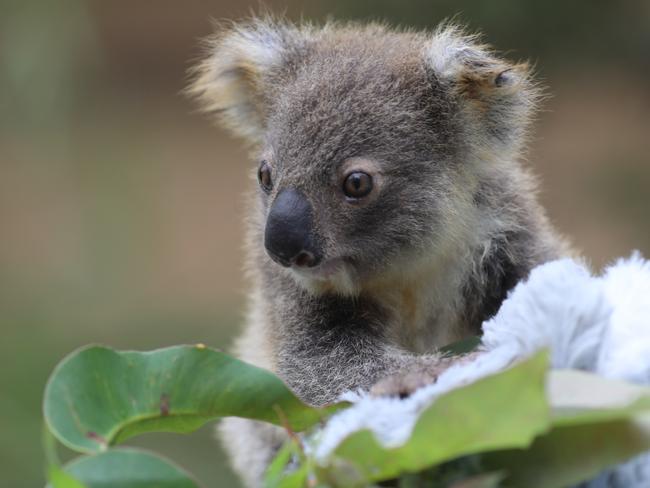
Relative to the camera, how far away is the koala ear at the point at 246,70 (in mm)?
2021

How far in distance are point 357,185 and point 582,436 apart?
877 millimetres

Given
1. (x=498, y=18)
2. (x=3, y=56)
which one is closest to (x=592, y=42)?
(x=498, y=18)

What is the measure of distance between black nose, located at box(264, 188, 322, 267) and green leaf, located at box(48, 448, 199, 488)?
73 centimetres

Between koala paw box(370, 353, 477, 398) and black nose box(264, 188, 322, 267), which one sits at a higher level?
black nose box(264, 188, 322, 267)

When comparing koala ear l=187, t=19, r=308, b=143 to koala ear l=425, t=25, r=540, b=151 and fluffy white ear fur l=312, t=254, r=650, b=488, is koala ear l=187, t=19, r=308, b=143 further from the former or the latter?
fluffy white ear fur l=312, t=254, r=650, b=488

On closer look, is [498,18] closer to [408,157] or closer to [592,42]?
[592,42]

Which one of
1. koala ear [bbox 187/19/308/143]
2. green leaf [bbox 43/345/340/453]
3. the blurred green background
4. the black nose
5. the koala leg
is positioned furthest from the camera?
the blurred green background

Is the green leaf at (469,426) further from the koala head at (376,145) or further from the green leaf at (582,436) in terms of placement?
the koala head at (376,145)

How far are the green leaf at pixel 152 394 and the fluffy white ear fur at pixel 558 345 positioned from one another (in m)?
0.09

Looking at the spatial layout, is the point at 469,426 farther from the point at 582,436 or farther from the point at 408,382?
the point at 408,382

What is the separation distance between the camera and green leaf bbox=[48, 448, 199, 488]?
0.84 m

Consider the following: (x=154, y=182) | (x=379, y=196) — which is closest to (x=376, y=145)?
(x=379, y=196)

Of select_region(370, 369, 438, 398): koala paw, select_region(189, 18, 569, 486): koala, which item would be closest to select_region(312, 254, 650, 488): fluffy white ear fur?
select_region(370, 369, 438, 398): koala paw

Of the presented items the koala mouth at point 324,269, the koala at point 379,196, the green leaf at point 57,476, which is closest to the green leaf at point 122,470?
the green leaf at point 57,476
